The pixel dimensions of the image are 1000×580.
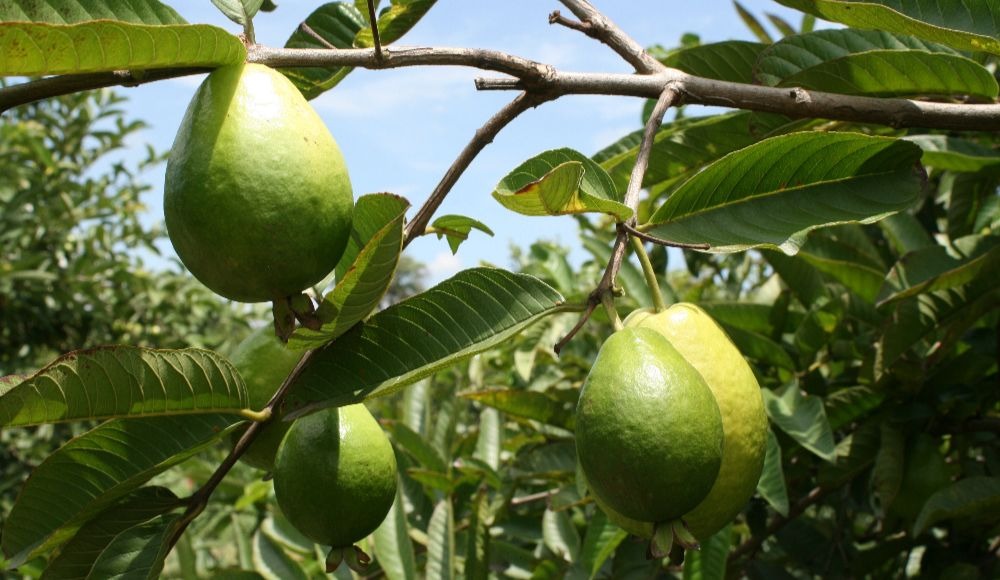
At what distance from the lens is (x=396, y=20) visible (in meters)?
1.26

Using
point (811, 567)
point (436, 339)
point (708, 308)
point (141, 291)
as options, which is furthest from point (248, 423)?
point (141, 291)

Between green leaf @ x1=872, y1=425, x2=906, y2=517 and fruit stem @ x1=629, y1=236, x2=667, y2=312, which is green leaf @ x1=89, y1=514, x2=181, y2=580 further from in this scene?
green leaf @ x1=872, y1=425, x2=906, y2=517

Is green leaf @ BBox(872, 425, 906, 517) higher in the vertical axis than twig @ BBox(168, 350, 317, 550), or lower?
lower

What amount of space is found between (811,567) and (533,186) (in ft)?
4.63

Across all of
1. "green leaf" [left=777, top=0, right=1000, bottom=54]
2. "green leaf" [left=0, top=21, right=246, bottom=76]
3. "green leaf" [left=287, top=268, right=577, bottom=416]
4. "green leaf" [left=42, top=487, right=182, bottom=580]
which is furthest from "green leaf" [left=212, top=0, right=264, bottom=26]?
"green leaf" [left=777, top=0, right=1000, bottom=54]

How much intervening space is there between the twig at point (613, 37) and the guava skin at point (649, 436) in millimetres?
453

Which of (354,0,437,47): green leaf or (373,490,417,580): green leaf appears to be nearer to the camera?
(354,0,437,47): green leaf

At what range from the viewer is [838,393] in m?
1.66

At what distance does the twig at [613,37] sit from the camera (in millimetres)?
1129

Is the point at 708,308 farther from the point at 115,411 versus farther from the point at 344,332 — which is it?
the point at 115,411

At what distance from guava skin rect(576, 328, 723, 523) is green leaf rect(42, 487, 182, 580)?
20.5 inches

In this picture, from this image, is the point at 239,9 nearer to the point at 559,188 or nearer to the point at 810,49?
the point at 559,188

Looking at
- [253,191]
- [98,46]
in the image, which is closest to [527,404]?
[253,191]

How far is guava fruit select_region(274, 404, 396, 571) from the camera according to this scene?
97cm
